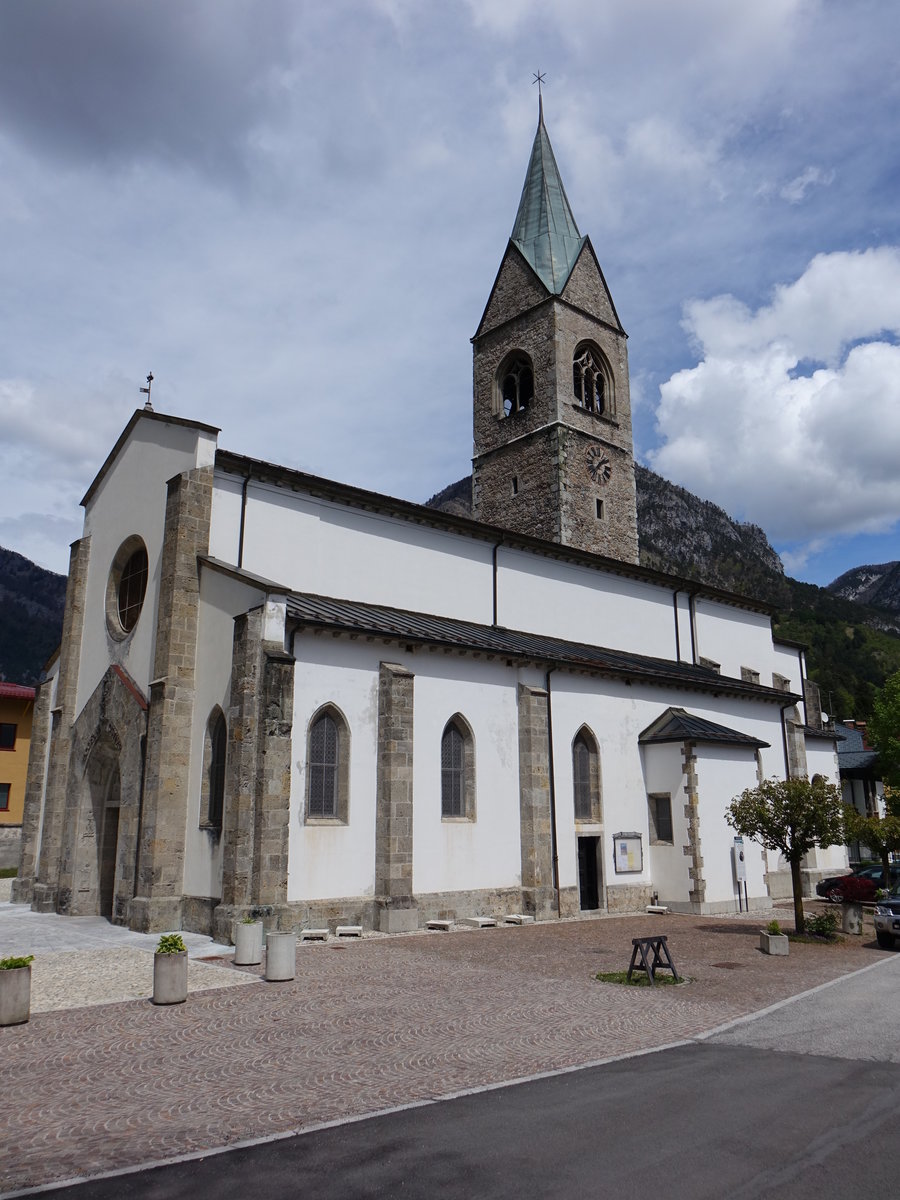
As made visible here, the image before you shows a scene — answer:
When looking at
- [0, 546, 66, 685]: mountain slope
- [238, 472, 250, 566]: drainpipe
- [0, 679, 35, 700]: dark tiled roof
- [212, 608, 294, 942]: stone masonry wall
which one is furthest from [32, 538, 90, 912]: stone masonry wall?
[0, 546, 66, 685]: mountain slope

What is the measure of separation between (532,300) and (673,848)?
28.4 meters

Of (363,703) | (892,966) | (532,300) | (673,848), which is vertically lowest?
(892,966)

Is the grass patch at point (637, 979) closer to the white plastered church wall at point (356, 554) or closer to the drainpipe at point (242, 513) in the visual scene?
the white plastered church wall at point (356, 554)

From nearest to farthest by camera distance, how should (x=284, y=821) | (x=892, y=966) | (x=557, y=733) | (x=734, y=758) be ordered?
1. (x=892, y=966)
2. (x=284, y=821)
3. (x=557, y=733)
4. (x=734, y=758)

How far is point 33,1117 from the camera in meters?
7.31

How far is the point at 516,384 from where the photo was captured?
1708 inches

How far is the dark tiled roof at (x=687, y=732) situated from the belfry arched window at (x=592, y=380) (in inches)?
755

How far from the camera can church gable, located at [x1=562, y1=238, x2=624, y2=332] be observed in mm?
42753

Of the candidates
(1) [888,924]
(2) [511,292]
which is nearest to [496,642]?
(1) [888,924]

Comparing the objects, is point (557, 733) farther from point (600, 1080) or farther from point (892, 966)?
point (600, 1080)

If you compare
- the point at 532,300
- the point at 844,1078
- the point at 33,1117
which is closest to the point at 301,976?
the point at 33,1117

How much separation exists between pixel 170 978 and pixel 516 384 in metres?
36.4

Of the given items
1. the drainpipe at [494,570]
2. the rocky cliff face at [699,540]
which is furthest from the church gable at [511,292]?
the rocky cliff face at [699,540]

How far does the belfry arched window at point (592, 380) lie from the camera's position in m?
42.3
